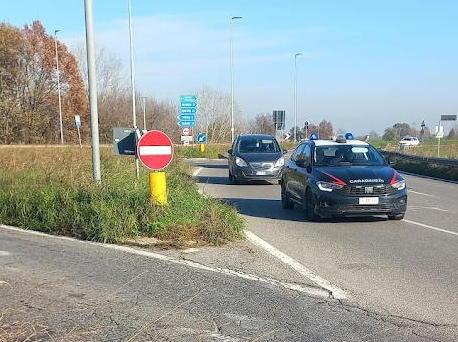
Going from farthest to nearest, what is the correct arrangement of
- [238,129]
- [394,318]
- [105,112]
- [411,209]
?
[238,129], [105,112], [411,209], [394,318]

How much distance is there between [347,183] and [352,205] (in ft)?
1.34

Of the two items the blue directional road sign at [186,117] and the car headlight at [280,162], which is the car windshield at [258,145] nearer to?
the car headlight at [280,162]

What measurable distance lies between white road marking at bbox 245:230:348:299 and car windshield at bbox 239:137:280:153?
11.6 m

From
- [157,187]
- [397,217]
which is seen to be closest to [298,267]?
[157,187]

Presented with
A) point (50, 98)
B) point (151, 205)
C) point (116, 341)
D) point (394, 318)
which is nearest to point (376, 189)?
point (151, 205)

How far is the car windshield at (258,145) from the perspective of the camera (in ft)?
70.1

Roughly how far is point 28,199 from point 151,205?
2765mm

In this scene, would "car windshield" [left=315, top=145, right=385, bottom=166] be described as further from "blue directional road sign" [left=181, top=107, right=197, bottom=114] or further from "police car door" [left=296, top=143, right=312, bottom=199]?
"blue directional road sign" [left=181, top=107, right=197, bottom=114]

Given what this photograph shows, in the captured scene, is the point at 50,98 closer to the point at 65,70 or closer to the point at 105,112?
the point at 65,70

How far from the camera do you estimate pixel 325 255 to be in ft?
26.7

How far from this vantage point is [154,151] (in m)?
9.91

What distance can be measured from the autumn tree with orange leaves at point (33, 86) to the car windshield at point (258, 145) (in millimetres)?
37397

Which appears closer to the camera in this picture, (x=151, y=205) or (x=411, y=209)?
(x=151, y=205)

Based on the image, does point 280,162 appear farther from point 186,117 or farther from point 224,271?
point 186,117
